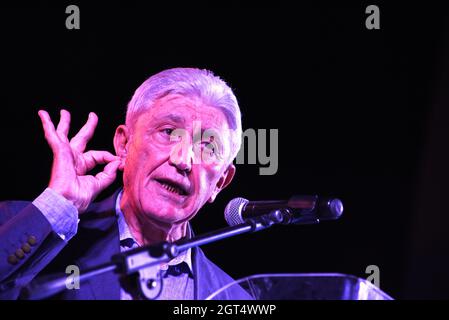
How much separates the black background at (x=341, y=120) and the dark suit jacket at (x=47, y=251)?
0.88 meters

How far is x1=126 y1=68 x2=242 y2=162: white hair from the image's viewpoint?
2577 millimetres

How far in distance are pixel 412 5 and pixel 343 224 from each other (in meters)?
1.46

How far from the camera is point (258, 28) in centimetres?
321

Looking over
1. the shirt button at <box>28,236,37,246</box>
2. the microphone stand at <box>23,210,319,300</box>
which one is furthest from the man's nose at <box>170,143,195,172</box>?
the microphone stand at <box>23,210,319,300</box>

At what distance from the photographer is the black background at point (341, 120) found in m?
3.20

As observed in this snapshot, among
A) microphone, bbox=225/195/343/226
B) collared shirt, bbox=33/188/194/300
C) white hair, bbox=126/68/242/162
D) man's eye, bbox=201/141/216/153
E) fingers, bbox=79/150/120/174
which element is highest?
white hair, bbox=126/68/242/162

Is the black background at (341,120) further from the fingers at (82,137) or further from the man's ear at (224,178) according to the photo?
the fingers at (82,137)

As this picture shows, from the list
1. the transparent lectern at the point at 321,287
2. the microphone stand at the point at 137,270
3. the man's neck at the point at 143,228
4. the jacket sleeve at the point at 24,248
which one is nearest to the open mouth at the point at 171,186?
the man's neck at the point at 143,228

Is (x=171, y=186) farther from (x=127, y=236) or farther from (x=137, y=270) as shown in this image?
(x=137, y=270)

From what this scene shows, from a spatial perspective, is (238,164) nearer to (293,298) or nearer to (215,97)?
(215,97)

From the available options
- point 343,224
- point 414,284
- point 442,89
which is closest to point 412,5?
point 442,89

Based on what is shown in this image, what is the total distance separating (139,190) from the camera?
240cm

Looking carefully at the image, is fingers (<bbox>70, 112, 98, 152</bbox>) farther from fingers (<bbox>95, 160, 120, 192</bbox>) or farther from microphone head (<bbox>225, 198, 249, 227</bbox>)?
microphone head (<bbox>225, 198, 249, 227</bbox>)

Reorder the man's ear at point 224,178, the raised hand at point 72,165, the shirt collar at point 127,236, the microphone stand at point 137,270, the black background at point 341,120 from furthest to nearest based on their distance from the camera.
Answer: the black background at point 341,120
the man's ear at point 224,178
the shirt collar at point 127,236
the raised hand at point 72,165
the microphone stand at point 137,270
